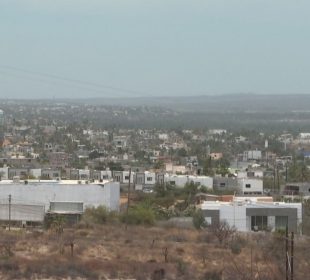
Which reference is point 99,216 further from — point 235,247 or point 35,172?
point 35,172

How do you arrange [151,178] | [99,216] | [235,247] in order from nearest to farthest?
[235,247] < [99,216] < [151,178]

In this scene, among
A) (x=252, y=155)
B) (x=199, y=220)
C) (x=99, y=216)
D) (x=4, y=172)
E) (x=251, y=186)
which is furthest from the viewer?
(x=252, y=155)

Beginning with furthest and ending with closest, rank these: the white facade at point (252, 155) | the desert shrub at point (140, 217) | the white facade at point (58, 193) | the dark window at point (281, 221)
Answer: the white facade at point (252, 155), the white facade at point (58, 193), the dark window at point (281, 221), the desert shrub at point (140, 217)

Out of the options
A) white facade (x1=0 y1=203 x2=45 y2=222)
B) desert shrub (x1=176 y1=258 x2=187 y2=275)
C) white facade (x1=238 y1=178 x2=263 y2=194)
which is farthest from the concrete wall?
white facade (x1=238 y1=178 x2=263 y2=194)

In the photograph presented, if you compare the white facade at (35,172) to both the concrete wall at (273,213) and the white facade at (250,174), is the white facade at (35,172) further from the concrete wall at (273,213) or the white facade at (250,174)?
the concrete wall at (273,213)

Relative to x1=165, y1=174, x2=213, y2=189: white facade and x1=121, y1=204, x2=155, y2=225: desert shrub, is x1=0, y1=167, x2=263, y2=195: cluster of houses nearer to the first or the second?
x1=165, y1=174, x2=213, y2=189: white facade

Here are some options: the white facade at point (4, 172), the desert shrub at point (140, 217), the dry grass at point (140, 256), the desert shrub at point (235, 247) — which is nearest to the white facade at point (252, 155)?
the white facade at point (4, 172)

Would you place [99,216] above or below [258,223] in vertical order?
above

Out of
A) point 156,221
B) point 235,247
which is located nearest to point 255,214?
point 156,221
